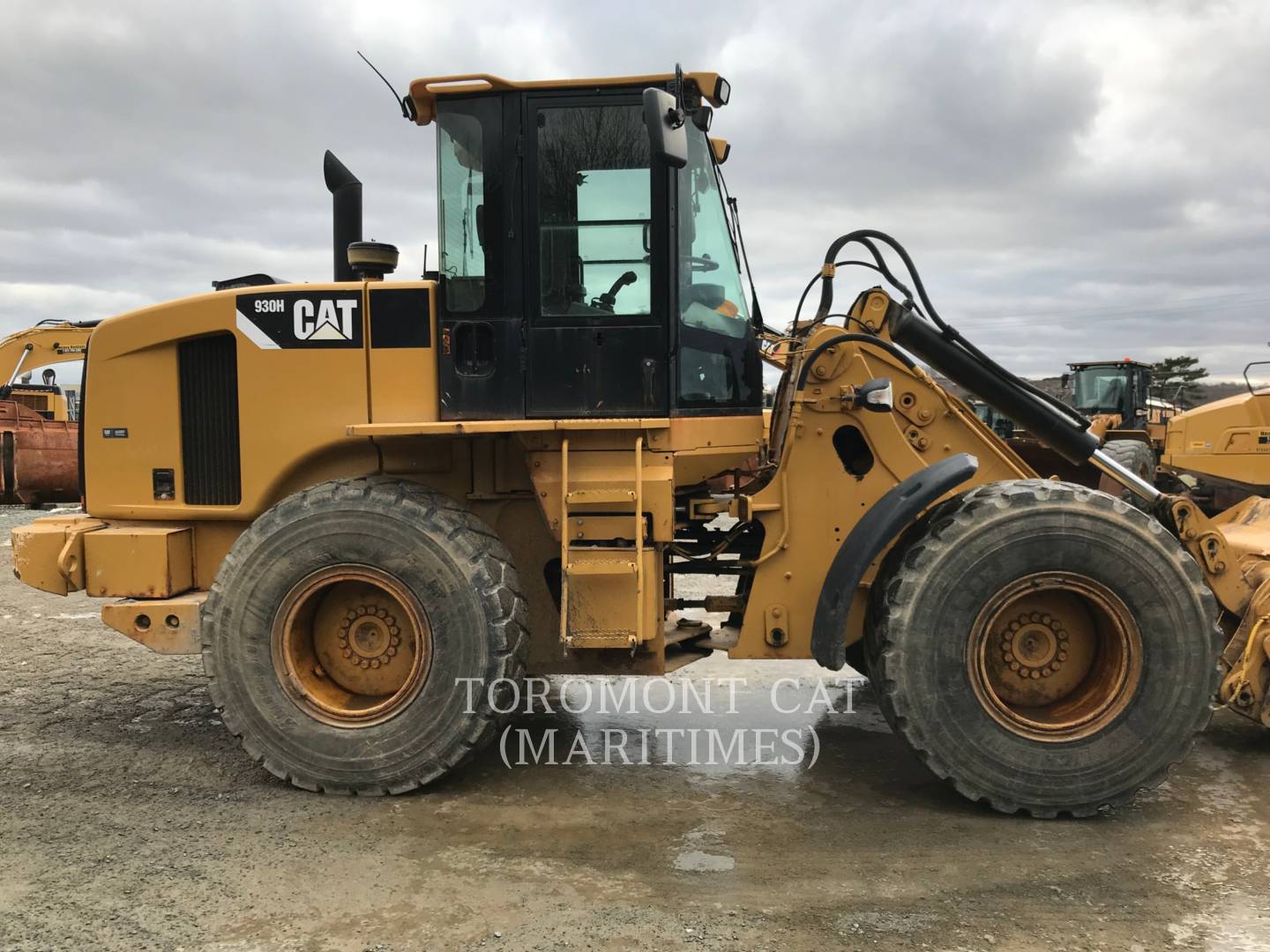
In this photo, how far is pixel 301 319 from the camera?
4480 mm

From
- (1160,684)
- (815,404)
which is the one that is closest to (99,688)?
(815,404)

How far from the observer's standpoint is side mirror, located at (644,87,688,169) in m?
3.73

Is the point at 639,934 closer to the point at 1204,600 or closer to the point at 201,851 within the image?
the point at 201,851

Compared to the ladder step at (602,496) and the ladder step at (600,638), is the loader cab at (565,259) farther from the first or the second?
the ladder step at (600,638)

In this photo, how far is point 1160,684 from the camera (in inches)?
153

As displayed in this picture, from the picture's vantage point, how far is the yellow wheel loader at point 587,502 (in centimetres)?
397

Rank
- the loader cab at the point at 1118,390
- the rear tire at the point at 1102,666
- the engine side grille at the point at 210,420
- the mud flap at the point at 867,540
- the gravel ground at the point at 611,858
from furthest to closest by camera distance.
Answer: the loader cab at the point at 1118,390, the engine side grille at the point at 210,420, the mud flap at the point at 867,540, the rear tire at the point at 1102,666, the gravel ground at the point at 611,858

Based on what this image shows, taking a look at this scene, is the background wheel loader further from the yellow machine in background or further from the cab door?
the cab door

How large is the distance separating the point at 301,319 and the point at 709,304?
1.90m

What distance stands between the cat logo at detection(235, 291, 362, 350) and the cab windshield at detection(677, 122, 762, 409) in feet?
4.97

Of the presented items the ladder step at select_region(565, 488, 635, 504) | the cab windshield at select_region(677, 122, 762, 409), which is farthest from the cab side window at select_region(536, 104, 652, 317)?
the ladder step at select_region(565, 488, 635, 504)

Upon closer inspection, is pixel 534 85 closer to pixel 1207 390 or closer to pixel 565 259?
pixel 565 259

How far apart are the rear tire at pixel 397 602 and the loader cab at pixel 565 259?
0.61m

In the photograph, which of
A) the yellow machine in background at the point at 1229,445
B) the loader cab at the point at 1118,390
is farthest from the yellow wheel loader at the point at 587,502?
the loader cab at the point at 1118,390
